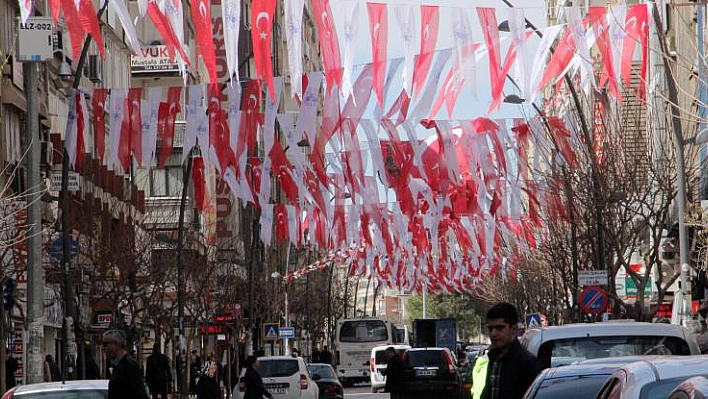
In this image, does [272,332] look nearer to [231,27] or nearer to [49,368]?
[49,368]

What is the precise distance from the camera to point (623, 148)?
3900cm

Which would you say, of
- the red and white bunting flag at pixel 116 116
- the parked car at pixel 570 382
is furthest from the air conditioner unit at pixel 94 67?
the parked car at pixel 570 382

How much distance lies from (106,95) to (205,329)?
26.4 metres

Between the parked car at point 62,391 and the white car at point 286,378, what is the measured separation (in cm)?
1964

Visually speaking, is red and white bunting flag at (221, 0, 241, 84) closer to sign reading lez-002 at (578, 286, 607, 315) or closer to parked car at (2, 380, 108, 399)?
parked car at (2, 380, 108, 399)

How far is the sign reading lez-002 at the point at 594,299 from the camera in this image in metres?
36.1

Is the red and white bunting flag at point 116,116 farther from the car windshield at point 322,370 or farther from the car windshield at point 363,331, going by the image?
the car windshield at point 363,331

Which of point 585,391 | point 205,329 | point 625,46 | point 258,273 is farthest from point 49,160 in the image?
point 585,391

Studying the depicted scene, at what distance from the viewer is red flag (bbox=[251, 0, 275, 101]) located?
21.2 m

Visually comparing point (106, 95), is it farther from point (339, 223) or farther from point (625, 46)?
point (339, 223)

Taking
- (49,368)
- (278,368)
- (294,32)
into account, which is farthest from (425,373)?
(294,32)

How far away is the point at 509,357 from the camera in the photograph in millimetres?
11062

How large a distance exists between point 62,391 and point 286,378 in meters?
20.3

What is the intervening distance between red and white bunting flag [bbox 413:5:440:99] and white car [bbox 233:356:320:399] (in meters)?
12.8
